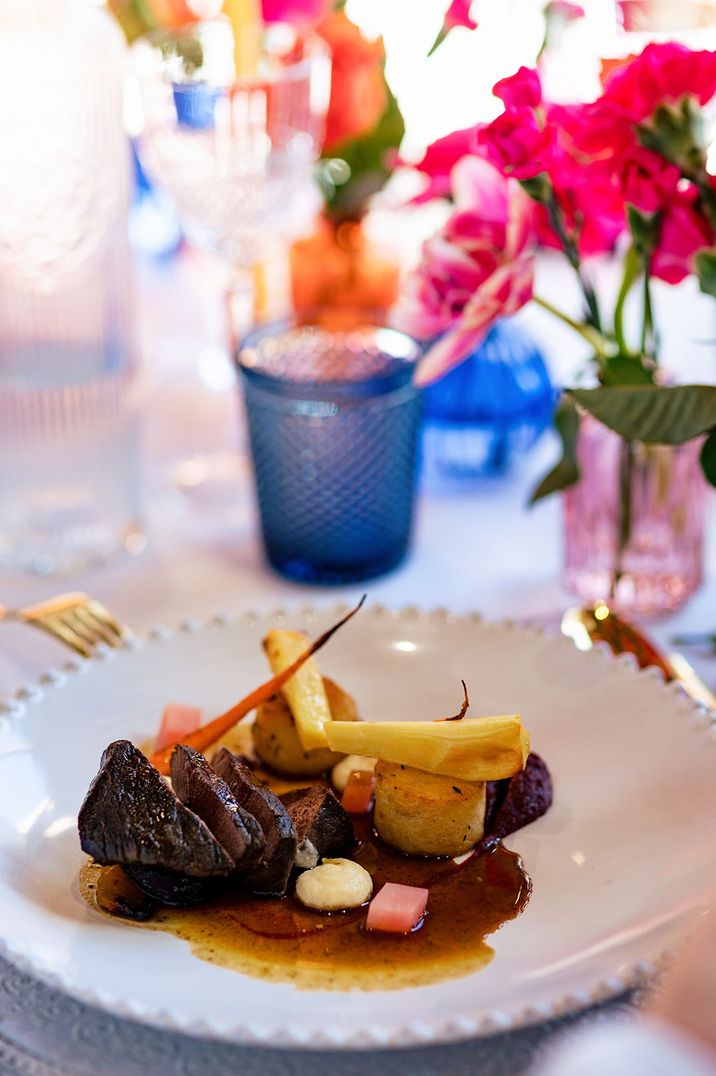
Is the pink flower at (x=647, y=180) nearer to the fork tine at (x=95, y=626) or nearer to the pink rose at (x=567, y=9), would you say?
the pink rose at (x=567, y=9)

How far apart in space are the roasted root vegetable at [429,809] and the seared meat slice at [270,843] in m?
0.06

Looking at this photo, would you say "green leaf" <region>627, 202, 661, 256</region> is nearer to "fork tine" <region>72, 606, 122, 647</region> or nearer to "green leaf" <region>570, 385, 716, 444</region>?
"green leaf" <region>570, 385, 716, 444</region>

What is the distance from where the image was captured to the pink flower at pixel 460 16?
1043 millimetres

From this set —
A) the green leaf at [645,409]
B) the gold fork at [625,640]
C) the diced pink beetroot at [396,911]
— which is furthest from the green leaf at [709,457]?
the diced pink beetroot at [396,911]

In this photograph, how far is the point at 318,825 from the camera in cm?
76

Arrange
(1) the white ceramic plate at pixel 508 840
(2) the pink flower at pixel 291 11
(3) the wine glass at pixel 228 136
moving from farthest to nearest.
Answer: (2) the pink flower at pixel 291 11, (3) the wine glass at pixel 228 136, (1) the white ceramic plate at pixel 508 840

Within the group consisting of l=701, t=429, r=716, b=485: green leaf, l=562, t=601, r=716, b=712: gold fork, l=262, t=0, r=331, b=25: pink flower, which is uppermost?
l=262, t=0, r=331, b=25: pink flower

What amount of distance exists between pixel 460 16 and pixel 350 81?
0.53 m

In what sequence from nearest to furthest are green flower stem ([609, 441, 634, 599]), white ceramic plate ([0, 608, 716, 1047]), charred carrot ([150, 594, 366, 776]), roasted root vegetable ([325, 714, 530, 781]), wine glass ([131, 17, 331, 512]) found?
white ceramic plate ([0, 608, 716, 1047]) < roasted root vegetable ([325, 714, 530, 781]) < charred carrot ([150, 594, 366, 776]) < green flower stem ([609, 441, 634, 599]) < wine glass ([131, 17, 331, 512])

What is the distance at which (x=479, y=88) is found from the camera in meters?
1.98

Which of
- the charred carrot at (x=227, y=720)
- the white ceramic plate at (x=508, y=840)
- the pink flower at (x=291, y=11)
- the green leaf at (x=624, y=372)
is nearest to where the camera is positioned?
the white ceramic plate at (x=508, y=840)

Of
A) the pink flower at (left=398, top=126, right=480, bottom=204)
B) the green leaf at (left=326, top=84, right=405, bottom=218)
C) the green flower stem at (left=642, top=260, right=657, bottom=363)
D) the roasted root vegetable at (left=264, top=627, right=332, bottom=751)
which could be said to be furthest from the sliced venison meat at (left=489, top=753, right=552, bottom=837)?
the green leaf at (left=326, top=84, right=405, bottom=218)

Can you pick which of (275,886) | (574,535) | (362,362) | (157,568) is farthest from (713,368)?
(275,886)

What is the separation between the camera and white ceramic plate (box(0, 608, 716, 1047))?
2.05ft
